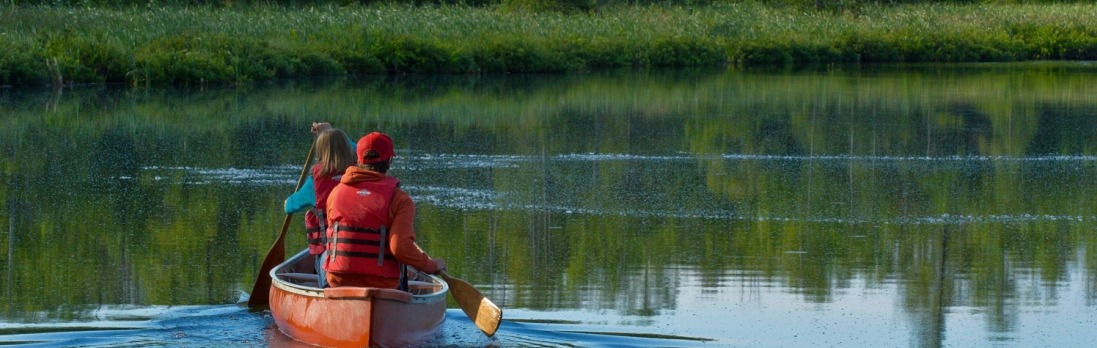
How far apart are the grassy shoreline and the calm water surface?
388 centimetres

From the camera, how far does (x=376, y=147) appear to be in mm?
7551

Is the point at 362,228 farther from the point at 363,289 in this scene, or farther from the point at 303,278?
the point at 303,278

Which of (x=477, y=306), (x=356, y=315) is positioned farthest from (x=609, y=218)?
(x=356, y=315)

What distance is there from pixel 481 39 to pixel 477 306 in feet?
94.8

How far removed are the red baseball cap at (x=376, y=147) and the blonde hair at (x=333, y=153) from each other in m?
0.86

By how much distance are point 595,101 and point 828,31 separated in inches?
864

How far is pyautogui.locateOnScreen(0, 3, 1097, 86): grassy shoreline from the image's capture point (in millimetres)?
28797

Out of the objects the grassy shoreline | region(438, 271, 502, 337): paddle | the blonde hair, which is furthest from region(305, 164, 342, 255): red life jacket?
the grassy shoreline

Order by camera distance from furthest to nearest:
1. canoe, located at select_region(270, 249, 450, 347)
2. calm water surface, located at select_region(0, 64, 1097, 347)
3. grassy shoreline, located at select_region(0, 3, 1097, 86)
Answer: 1. grassy shoreline, located at select_region(0, 3, 1097, 86)
2. calm water surface, located at select_region(0, 64, 1097, 347)
3. canoe, located at select_region(270, 249, 450, 347)

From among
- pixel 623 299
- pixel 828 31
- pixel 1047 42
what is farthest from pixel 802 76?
pixel 623 299

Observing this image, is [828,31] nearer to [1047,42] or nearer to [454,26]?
[1047,42]

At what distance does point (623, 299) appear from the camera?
9445 mm

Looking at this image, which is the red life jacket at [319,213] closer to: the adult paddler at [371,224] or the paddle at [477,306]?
the adult paddler at [371,224]

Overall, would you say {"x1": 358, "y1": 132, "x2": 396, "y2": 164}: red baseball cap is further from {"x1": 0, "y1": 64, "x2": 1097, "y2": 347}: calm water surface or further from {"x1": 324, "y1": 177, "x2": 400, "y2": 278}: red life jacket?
{"x1": 0, "y1": 64, "x2": 1097, "y2": 347}: calm water surface
